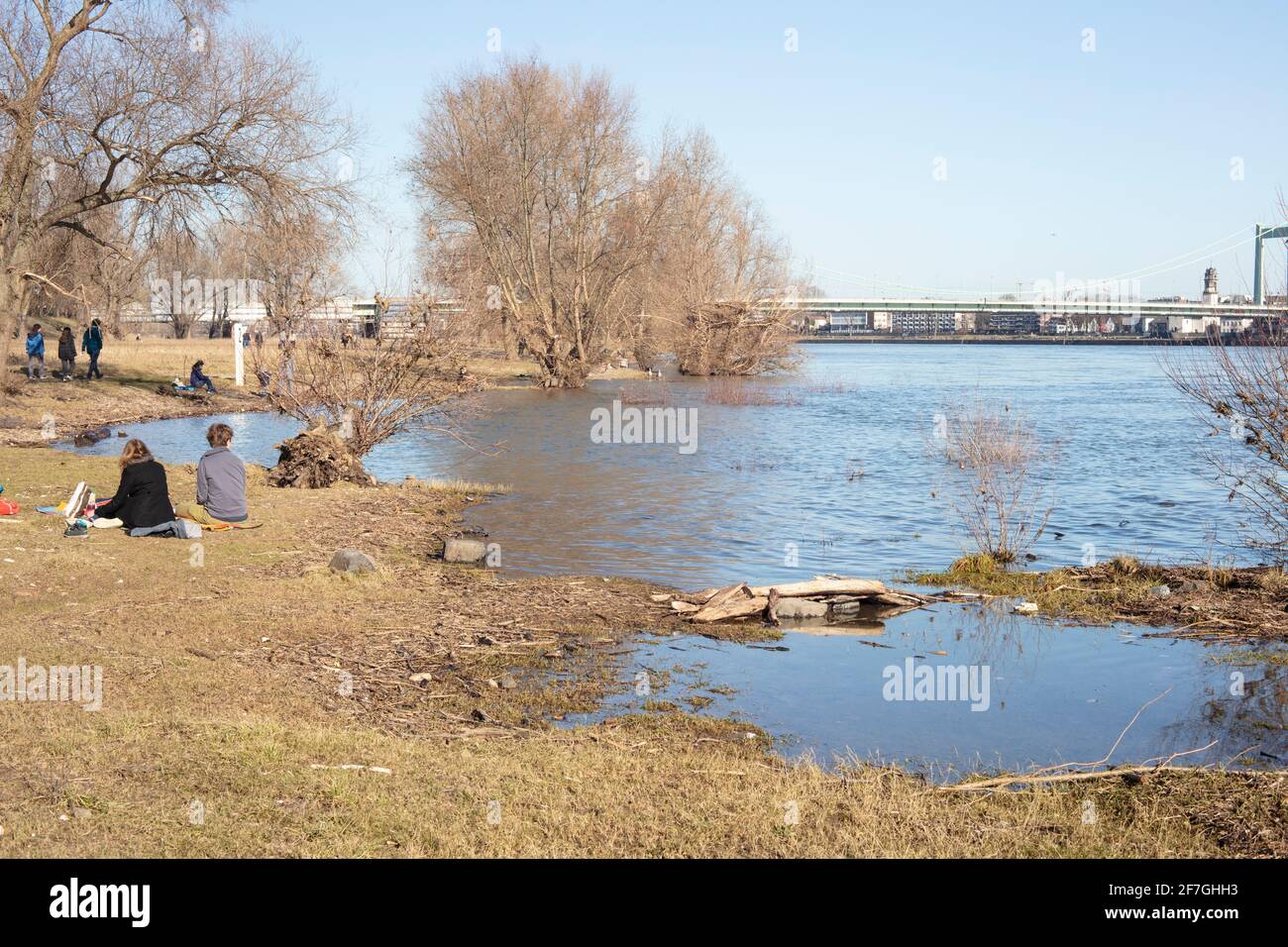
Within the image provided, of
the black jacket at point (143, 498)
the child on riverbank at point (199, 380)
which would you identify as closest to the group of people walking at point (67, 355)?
the child on riverbank at point (199, 380)

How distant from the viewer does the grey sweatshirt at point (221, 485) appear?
49.6 ft

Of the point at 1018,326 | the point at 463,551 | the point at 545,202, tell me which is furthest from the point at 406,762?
the point at 1018,326

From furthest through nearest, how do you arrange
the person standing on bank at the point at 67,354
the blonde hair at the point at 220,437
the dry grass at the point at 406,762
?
the person standing on bank at the point at 67,354 < the blonde hair at the point at 220,437 < the dry grass at the point at 406,762

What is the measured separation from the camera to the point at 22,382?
34344 mm

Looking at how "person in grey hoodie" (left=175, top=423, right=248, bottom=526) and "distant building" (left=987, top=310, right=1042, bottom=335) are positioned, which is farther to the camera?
"distant building" (left=987, top=310, right=1042, bottom=335)

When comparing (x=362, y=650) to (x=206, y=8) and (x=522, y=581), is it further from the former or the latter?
(x=206, y=8)

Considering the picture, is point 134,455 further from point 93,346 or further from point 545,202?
point 545,202

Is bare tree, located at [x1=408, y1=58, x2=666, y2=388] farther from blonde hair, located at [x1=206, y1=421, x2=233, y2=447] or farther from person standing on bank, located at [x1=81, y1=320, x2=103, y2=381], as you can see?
blonde hair, located at [x1=206, y1=421, x2=233, y2=447]

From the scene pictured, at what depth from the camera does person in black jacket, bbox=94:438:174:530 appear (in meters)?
14.0

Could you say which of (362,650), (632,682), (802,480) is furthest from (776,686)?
(802,480)

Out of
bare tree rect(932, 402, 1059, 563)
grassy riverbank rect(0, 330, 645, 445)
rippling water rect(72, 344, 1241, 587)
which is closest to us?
bare tree rect(932, 402, 1059, 563)

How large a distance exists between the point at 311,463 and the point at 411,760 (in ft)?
44.7

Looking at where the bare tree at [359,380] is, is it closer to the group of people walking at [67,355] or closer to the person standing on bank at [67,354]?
the group of people walking at [67,355]

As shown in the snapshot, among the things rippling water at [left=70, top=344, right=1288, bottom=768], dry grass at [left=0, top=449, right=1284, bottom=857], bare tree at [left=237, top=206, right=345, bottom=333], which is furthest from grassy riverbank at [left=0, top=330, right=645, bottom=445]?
dry grass at [left=0, top=449, right=1284, bottom=857]
